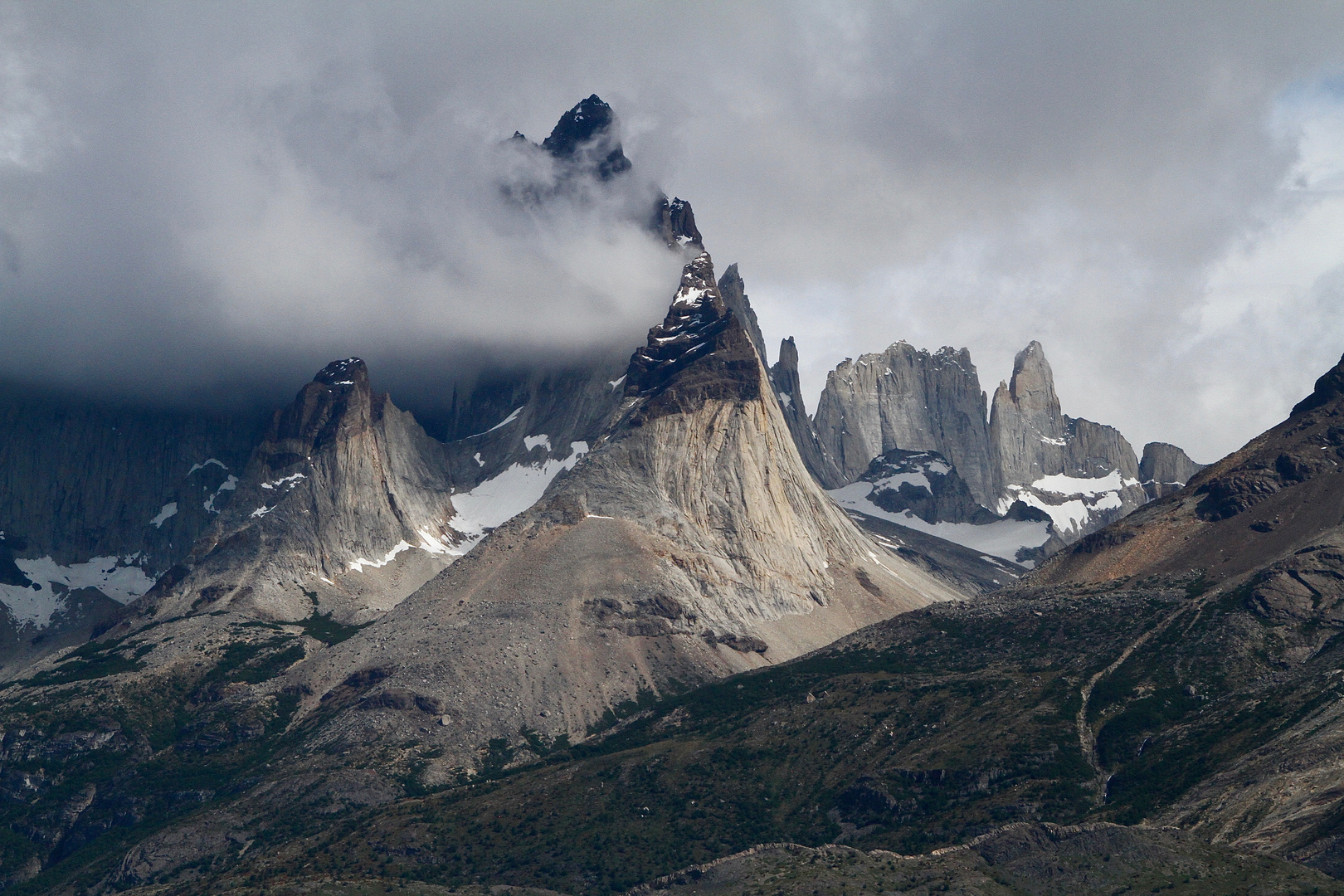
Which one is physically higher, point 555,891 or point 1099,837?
point 555,891

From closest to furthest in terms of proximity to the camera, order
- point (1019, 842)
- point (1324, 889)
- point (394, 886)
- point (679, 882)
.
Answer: point (1324, 889), point (1019, 842), point (679, 882), point (394, 886)

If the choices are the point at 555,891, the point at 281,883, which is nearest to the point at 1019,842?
the point at 555,891

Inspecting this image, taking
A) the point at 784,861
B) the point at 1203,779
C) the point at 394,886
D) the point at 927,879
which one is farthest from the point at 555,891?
the point at 1203,779

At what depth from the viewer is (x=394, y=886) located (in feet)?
618

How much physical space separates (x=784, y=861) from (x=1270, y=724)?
61.9 m

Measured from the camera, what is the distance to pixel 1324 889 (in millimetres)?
134875

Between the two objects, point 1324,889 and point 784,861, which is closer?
point 1324,889

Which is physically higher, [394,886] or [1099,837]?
[394,886]

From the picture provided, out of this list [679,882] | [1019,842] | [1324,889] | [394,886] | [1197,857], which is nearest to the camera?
[1324,889]

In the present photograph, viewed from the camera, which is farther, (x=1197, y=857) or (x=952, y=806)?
(x=952, y=806)

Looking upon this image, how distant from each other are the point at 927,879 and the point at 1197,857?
977 inches

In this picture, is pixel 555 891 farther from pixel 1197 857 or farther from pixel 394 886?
pixel 1197 857

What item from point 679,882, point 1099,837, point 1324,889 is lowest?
point 1324,889

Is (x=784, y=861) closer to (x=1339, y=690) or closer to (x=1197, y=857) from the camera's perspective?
(x=1197, y=857)
